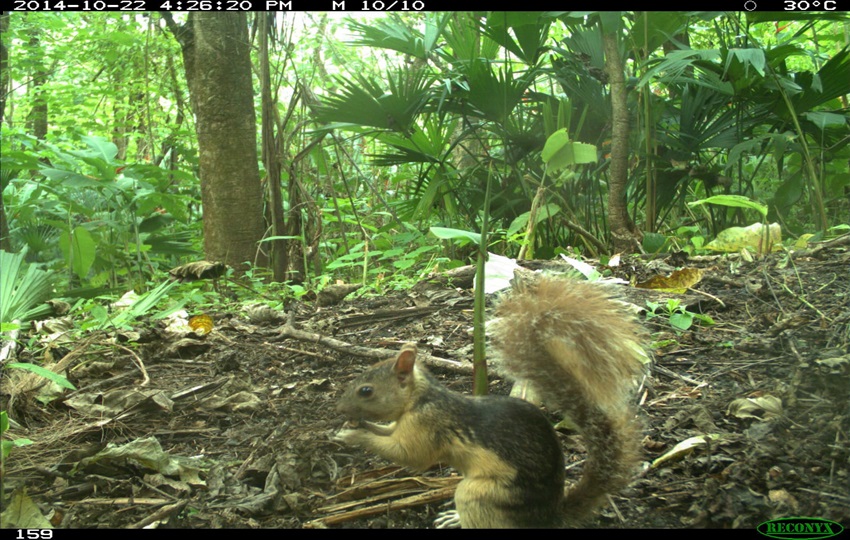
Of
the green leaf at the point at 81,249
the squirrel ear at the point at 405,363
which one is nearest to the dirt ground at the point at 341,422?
the squirrel ear at the point at 405,363

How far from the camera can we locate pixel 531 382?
4.65 feet

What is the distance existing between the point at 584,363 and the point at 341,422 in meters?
0.80

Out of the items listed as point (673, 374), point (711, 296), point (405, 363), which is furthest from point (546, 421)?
point (711, 296)

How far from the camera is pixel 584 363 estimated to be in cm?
133

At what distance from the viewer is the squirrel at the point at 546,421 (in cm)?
133

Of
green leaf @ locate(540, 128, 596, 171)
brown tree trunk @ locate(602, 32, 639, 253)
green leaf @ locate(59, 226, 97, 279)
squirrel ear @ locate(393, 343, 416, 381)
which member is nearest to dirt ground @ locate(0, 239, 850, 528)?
squirrel ear @ locate(393, 343, 416, 381)

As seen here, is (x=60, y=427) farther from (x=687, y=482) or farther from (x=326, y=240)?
(x=326, y=240)

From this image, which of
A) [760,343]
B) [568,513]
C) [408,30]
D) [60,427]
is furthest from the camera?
[408,30]

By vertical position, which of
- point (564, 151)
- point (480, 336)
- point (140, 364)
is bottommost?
point (140, 364)

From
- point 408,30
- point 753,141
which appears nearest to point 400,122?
point 408,30

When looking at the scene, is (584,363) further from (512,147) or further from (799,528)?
(512,147)

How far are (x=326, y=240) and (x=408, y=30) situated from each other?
1.70 meters

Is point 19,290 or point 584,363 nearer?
point 584,363
